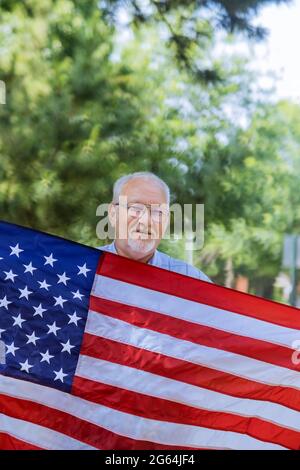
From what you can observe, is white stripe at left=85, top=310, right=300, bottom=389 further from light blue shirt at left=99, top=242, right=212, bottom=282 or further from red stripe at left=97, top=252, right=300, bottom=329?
light blue shirt at left=99, top=242, right=212, bottom=282

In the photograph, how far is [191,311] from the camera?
3.47 m

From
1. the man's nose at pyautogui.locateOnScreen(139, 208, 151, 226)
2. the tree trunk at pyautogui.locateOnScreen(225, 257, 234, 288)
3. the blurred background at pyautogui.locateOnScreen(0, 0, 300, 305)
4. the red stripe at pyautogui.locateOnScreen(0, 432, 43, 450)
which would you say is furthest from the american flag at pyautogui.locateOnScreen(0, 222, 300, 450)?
the tree trunk at pyautogui.locateOnScreen(225, 257, 234, 288)

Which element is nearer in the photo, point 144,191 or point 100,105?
point 144,191

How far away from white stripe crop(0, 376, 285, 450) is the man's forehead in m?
0.89

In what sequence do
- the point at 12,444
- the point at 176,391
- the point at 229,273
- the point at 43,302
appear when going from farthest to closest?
1. the point at 229,273
2. the point at 43,302
3. the point at 176,391
4. the point at 12,444

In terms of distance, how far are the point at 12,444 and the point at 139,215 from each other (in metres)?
1.06

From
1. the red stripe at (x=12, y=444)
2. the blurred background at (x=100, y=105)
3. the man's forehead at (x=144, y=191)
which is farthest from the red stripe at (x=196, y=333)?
the blurred background at (x=100, y=105)

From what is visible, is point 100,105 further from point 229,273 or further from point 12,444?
point 229,273

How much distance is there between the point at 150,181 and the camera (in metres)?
3.65

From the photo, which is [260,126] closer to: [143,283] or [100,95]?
[100,95]

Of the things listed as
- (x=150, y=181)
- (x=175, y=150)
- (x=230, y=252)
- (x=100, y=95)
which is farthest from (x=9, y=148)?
(x=230, y=252)

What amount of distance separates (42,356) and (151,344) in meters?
0.44

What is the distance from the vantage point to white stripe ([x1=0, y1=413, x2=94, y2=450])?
10.5 ft

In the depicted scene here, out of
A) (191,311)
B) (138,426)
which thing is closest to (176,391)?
(138,426)
